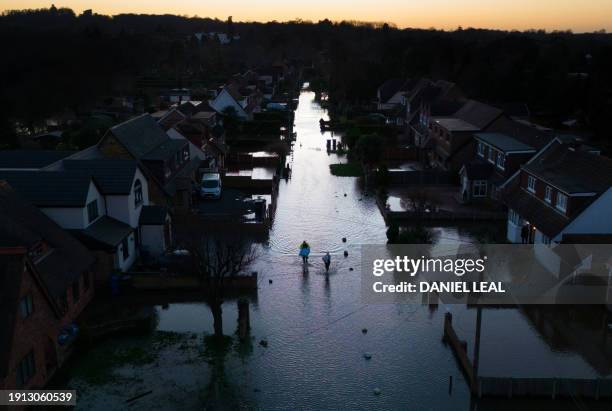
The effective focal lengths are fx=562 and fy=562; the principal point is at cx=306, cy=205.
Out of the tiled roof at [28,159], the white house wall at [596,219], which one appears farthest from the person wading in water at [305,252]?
the tiled roof at [28,159]

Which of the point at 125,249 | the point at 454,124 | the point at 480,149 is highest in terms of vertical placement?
the point at 454,124

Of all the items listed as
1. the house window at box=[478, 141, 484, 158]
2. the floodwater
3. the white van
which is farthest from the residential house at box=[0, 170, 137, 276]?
the house window at box=[478, 141, 484, 158]

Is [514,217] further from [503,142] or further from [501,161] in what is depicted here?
[503,142]

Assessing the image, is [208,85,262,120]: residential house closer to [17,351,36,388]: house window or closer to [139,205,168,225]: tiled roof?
[139,205,168,225]: tiled roof

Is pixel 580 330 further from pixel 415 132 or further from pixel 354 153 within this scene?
pixel 415 132

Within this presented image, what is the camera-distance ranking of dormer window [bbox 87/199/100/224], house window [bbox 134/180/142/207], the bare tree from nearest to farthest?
the bare tree < dormer window [bbox 87/199/100/224] < house window [bbox 134/180/142/207]

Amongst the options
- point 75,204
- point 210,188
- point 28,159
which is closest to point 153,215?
point 75,204
